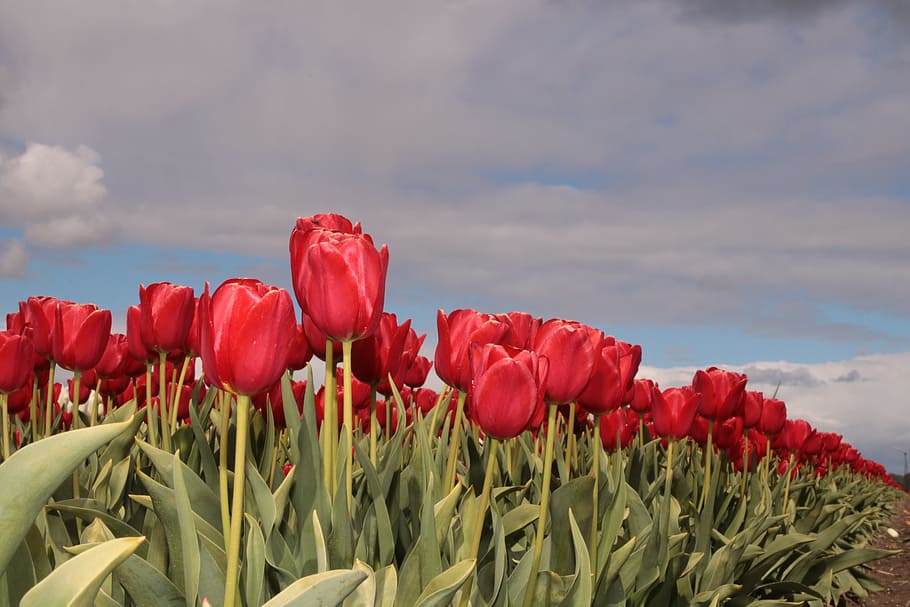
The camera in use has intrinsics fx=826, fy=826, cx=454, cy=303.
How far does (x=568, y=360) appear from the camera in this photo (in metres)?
2.17

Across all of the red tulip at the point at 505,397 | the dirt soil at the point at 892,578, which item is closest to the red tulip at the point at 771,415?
the dirt soil at the point at 892,578

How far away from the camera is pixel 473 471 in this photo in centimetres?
313

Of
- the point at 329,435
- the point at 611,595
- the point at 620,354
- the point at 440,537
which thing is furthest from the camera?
the point at 620,354

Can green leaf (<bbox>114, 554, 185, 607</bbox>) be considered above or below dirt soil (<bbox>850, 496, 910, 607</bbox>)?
above

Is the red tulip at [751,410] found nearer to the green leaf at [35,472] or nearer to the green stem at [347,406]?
the green stem at [347,406]

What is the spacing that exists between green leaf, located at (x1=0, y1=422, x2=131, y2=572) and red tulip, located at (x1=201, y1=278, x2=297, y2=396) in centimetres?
48

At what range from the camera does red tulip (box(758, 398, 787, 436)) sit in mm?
5453

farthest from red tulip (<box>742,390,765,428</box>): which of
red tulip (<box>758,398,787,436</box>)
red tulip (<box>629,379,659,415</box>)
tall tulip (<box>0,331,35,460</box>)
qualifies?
tall tulip (<box>0,331,35,460</box>)

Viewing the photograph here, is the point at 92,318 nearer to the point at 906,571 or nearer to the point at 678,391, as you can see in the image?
the point at 678,391

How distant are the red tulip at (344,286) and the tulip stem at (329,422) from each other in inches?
8.7

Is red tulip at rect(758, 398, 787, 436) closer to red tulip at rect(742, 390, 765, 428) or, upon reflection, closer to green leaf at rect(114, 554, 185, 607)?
red tulip at rect(742, 390, 765, 428)

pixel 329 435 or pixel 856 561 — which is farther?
pixel 856 561

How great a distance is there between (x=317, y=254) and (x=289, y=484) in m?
0.66

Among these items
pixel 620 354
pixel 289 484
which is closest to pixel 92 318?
pixel 289 484
